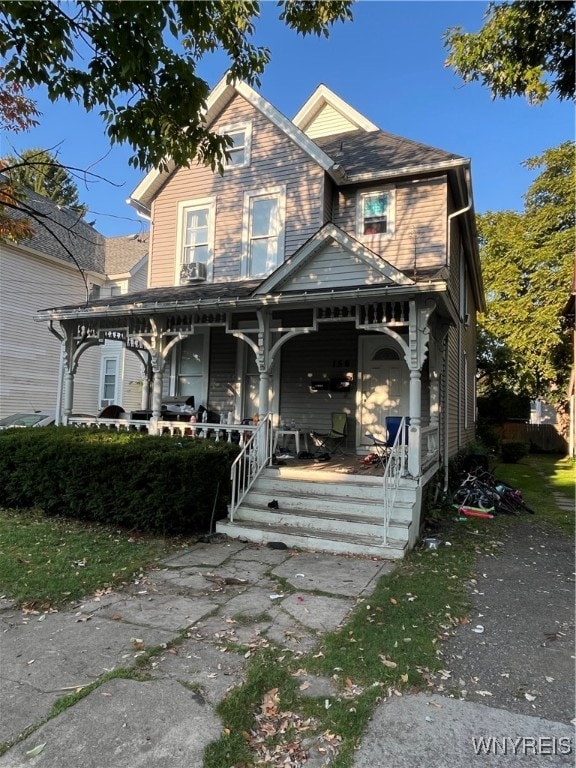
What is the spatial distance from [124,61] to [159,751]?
5112mm

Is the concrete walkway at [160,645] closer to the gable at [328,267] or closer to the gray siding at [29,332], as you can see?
the gable at [328,267]

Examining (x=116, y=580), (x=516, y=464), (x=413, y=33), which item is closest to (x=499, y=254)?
(x=516, y=464)

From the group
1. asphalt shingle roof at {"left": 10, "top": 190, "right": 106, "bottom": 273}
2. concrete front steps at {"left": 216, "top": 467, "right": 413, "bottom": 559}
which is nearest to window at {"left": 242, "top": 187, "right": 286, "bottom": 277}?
concrete front steps at {"left": 216, "top": 467, "right": 413, "bottom": 559}

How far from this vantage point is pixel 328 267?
839 centimetres

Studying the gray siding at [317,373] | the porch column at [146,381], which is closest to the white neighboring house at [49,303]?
the porch column at [146,381]

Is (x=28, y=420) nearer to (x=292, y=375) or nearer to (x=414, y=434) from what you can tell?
(x=292, y=375)

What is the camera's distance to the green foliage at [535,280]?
2453 cm

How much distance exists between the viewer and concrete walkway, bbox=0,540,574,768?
253cm

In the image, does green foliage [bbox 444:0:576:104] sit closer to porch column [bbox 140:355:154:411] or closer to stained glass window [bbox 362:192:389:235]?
stained glass window [bbox 362:192:389:235]

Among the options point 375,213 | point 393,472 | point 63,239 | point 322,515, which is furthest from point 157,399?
point 63,239

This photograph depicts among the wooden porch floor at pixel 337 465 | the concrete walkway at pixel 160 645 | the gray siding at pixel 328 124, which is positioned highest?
the gray siding at pixel 328 124

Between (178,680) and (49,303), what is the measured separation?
1894cm

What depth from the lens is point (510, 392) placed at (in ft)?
90.0

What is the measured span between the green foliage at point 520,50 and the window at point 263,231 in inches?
223
